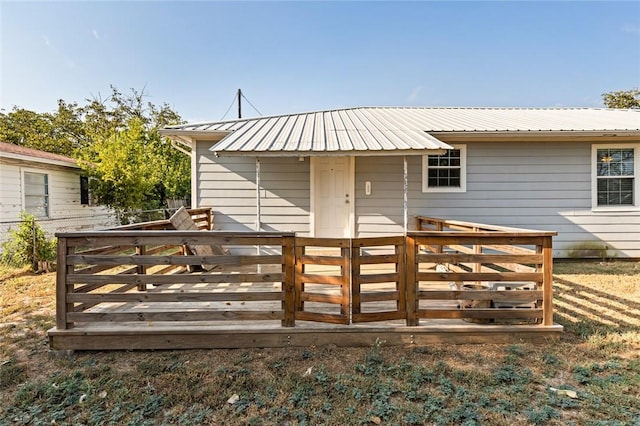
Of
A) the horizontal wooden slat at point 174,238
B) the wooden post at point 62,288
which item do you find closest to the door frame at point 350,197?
the horizontal wooden slat at point 174,238

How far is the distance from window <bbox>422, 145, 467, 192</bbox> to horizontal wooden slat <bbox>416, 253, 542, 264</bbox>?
142 inches

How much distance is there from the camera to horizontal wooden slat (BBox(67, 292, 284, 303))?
3.04 m

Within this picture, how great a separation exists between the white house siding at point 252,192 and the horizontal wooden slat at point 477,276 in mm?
3706

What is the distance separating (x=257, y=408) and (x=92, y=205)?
13011 millimetres

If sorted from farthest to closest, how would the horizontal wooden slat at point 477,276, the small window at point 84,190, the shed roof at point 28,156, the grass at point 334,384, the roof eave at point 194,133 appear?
the small window at point 84,190
the shed roof at point 28,156
the roof eave at point 194,133
the horizontal wooden slat at point 477,276
the grass at point 334,384

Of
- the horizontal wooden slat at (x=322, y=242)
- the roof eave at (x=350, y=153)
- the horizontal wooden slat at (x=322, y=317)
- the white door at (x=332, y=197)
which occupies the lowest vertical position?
the horizontal wooden slat at (x=322, y=317)

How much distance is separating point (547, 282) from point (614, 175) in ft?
18.4

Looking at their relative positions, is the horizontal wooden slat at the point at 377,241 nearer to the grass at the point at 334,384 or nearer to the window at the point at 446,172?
the grass at the point at 334,384

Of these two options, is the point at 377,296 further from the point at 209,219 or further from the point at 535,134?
the point at 535,134

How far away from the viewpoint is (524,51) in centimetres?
1182

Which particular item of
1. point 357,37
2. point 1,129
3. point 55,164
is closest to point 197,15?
point 357,37

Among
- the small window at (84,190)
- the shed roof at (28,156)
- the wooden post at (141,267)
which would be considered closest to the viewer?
the wooden post at (141,267)

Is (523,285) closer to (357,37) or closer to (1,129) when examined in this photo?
(357,37)

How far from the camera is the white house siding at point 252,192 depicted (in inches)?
257
